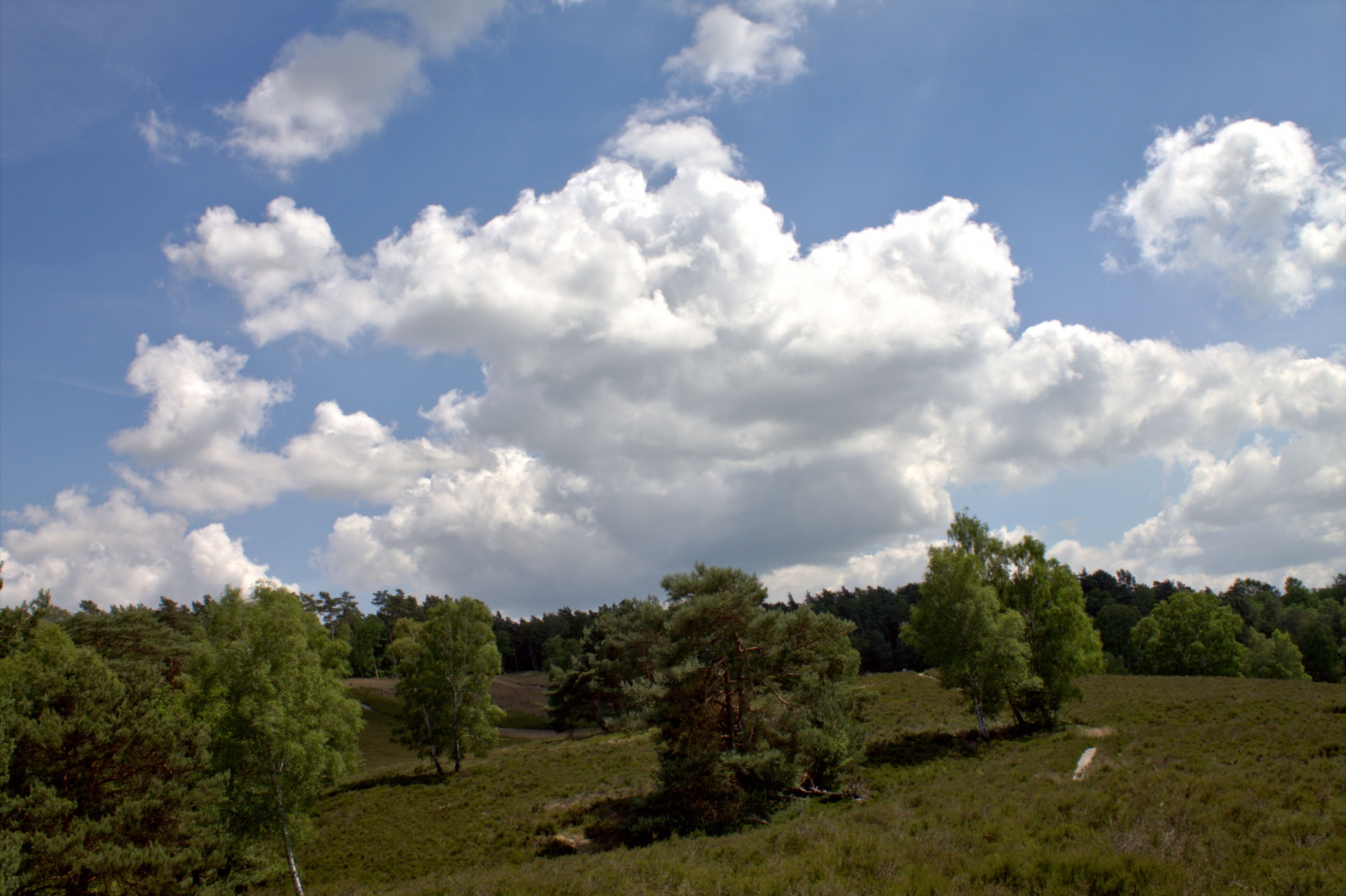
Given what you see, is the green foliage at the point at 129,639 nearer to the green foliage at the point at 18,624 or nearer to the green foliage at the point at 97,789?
the green foliage at the point at 18,624

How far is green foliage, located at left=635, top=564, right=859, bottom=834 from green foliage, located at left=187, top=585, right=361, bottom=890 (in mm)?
13766

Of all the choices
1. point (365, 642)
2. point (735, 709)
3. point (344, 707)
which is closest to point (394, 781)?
point (344, 707)

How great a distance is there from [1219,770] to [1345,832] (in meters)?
9.60

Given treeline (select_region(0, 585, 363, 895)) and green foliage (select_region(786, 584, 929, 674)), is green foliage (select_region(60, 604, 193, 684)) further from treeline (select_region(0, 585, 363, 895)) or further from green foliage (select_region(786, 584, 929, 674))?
green foliage (select_region(786, 584, 929, 674))

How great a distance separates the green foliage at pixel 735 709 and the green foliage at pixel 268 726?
13766 millimetres

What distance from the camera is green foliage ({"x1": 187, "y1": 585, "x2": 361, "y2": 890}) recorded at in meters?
24.5

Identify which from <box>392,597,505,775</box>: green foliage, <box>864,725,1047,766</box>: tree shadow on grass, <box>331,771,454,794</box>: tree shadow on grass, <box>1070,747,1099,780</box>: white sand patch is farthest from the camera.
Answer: <box>392,597,505,775</box>: green foliage

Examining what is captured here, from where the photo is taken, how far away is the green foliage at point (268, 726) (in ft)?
80.3

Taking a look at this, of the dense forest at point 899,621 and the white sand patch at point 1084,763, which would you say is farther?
the dense forest at point 899,621

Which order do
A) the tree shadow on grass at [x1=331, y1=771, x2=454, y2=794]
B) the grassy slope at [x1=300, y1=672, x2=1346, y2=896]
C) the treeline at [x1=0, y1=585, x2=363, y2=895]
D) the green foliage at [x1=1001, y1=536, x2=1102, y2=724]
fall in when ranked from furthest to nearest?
1. the tree shadow on grass at [x1=331, y1=771, x2=454, y2=794]
2. the green foliage at [x1=1001, y1=536, x2=1102, y2=724]
3. the treeline at [x1=0, y1=585, x2=363, y2=895]
4. the grassy slope at [x1=300, y1=672, x2=1346, y2=896]

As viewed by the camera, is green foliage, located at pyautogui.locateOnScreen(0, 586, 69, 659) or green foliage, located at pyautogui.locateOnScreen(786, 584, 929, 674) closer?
green foliage, located at pyautogui.locateOnScreen(0, 586, 69, 659)

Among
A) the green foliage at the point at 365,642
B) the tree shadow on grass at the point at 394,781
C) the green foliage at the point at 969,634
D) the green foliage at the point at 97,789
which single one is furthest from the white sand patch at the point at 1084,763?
the green foliage at the point at 365,642

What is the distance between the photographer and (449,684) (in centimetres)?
4156

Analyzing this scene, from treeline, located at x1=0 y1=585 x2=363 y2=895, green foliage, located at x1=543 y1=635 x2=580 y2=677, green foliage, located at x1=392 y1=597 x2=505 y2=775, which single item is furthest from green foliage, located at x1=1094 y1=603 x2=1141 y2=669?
treeline, located at x1=0 y1=585 x2=363 y2=895
